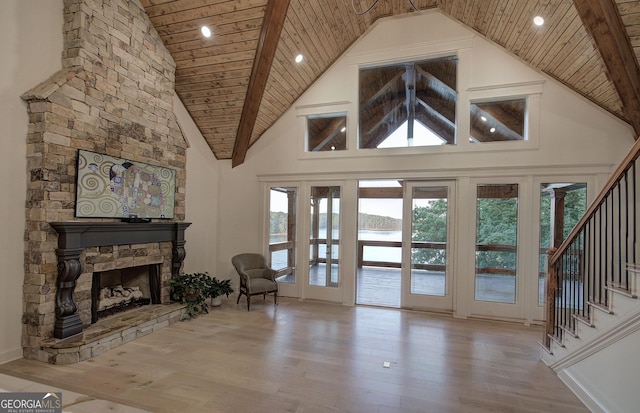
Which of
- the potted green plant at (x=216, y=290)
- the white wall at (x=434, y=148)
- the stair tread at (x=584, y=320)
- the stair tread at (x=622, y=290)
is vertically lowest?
the potted green plant at (x=216, y=290)

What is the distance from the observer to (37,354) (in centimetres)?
304

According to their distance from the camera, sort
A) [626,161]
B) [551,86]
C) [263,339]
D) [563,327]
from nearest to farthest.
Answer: [626,161]
[563,327]
[263,339]
[551,86]

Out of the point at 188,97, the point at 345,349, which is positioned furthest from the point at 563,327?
the point at 188,97

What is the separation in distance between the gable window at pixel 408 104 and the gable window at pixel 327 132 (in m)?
0.33

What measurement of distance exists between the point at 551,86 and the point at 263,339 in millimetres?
5344

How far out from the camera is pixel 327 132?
5.67 m

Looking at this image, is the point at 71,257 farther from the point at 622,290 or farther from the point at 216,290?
the point at 622,290

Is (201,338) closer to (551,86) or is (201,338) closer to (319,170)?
(319,170)

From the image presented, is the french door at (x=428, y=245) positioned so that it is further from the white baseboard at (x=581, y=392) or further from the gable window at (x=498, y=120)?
the white baseboard at (x=581, y=392)

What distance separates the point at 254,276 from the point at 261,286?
0.43 meters

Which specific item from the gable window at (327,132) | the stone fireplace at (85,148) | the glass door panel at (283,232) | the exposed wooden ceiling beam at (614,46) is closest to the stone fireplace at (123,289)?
the stone fireplace at (85,148)

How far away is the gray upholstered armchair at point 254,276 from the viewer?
492 centimetres

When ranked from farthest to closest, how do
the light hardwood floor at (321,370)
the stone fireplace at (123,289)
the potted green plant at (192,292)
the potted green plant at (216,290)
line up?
the potted green plant at (216,290), the potted green plant at (192,292), the stone fireplace at (123,289), the light hardwood floor at (321,370)

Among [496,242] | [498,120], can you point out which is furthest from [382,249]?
[498,120]
